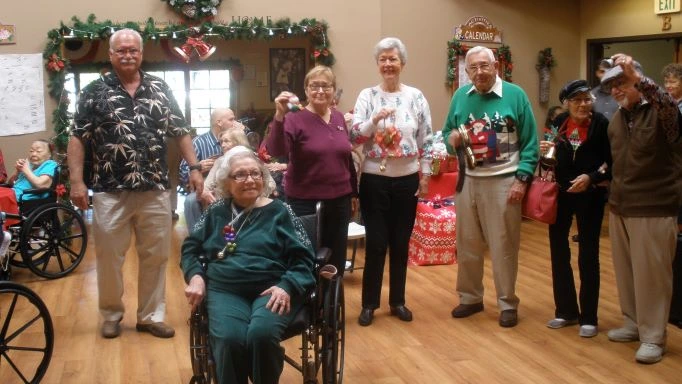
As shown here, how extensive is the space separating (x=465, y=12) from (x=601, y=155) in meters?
4.22

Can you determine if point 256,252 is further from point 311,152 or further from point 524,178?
point 524,178

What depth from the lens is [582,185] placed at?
3529 mm

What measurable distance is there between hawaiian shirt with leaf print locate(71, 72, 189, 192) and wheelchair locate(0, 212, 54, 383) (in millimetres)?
543

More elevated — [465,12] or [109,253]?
[465,12]

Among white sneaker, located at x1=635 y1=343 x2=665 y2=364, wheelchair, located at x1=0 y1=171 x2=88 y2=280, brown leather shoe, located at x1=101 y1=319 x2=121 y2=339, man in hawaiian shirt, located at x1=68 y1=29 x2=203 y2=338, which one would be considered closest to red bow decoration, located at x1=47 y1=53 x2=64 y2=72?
wheelchair, located at x1=0 y1=171 x2=88 y2=280

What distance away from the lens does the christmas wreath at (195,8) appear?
21.4 ft

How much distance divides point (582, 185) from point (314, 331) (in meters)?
1.49

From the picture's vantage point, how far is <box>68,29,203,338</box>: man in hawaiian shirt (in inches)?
144

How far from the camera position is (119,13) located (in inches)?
257

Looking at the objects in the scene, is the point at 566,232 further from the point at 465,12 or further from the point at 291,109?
the point at 465,12

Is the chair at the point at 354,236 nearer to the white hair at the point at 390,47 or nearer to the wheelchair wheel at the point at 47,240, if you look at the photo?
the white hair at the point at 390,47

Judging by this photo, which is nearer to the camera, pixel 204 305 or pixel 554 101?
pixel 204 305

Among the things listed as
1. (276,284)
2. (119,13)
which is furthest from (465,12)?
(276,284)

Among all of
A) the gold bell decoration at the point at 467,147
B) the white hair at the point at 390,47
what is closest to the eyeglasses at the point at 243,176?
the white hair at the point at 390,47
